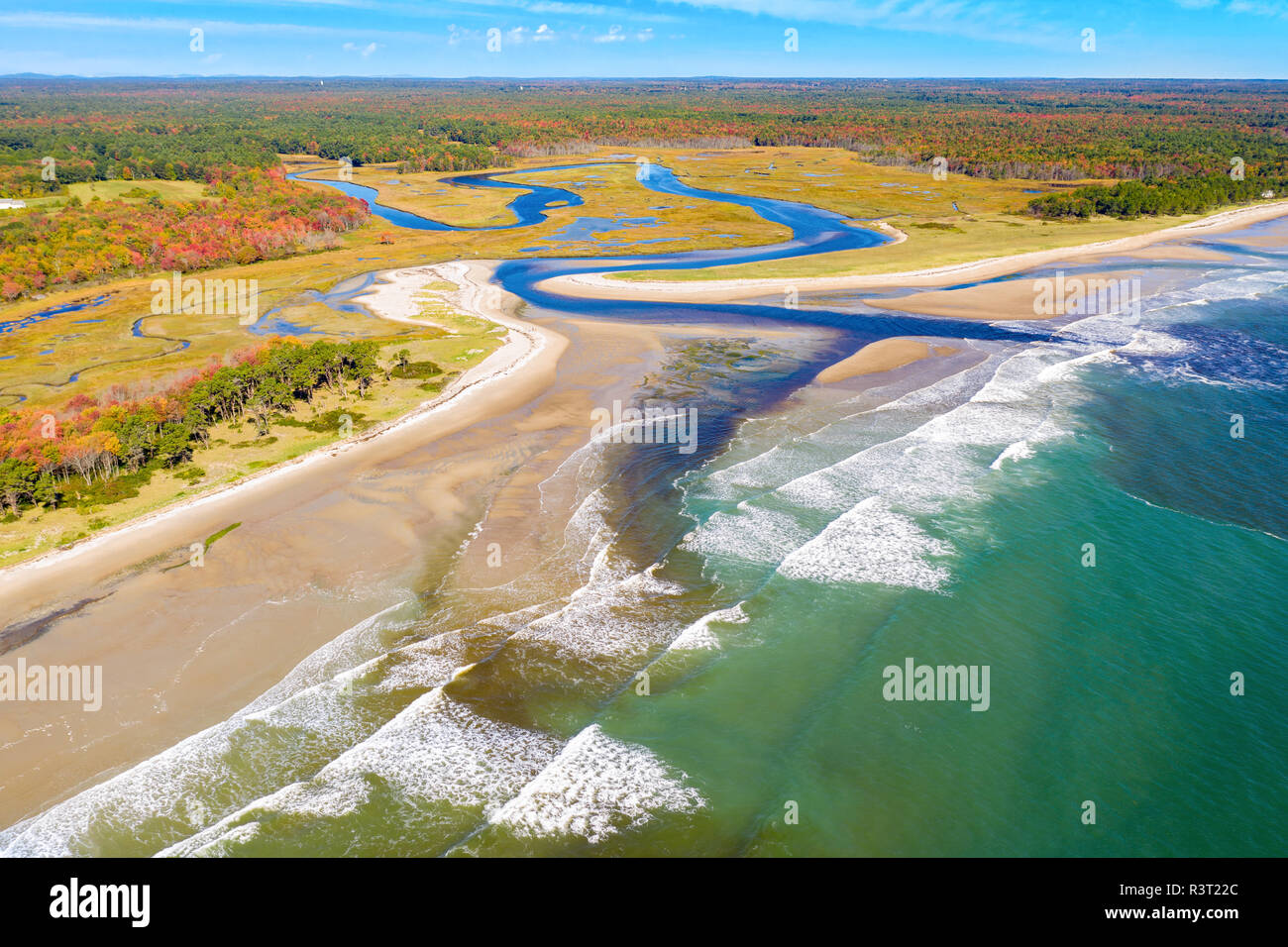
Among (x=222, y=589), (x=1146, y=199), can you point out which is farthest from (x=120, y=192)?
(x=1146, y=199)

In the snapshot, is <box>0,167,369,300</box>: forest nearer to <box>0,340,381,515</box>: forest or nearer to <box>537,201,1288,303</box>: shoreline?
<box>537,201,1288,303</box>: shoreline

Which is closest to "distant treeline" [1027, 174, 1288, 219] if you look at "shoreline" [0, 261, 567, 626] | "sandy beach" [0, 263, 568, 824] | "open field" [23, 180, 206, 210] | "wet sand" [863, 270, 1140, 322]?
"wet sand" [863, 270, 1140, 322]

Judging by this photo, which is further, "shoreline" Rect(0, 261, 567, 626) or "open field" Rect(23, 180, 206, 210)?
"open field" Rect(23, 180, 206, 210)

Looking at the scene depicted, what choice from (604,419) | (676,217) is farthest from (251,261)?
(604,419)

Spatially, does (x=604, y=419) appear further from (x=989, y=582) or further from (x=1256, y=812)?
(x=1256, y=812)

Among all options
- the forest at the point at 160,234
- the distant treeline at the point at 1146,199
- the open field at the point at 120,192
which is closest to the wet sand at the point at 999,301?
the distant treeline at the point at 1146,199

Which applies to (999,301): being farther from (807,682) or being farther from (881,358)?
(807,682)

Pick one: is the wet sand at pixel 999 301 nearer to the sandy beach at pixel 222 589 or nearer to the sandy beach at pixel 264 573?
the sandy beach at pixel 264 573

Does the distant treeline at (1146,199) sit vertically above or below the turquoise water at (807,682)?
above
